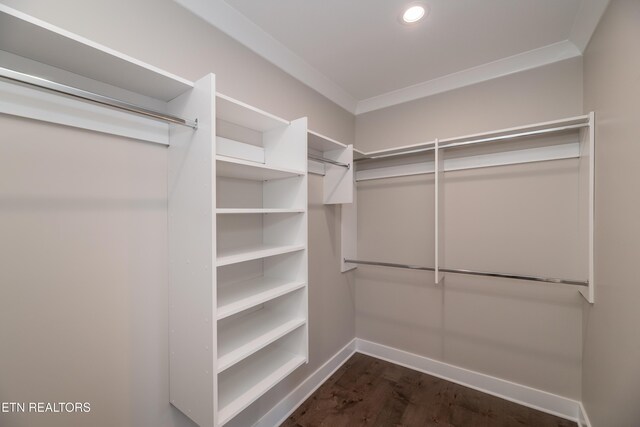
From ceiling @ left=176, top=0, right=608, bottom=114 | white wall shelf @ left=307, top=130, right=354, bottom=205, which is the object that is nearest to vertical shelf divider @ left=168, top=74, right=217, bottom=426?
ceiling @ left=176, top=0, right=608, bottom=114

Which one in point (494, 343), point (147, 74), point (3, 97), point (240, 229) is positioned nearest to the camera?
point (3, 97)

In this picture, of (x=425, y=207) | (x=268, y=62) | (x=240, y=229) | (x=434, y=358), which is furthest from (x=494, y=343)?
(x=268, y=62)

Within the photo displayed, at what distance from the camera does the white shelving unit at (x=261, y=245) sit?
4.29 ft

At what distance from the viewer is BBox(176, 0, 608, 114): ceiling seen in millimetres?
1420

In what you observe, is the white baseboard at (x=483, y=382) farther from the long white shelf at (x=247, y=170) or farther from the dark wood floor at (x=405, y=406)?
the long white shelf at (x=247, y=170)

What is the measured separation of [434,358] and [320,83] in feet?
8.51

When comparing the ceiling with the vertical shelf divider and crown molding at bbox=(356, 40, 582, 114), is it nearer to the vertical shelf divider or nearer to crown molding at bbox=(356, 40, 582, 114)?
crown molding at bbox=(356, 40, 582, 114)

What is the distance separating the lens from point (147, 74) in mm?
993

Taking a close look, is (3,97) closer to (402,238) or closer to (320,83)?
(320,83)

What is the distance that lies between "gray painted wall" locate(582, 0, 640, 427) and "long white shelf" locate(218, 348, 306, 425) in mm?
1485

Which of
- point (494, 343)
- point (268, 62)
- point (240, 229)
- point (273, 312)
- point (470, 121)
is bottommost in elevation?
point (494, 343)

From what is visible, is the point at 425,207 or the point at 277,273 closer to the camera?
the point at 277,273

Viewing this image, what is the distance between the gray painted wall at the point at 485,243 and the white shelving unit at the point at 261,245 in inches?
49.1

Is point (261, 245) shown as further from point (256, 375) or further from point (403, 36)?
point (403, 36)
